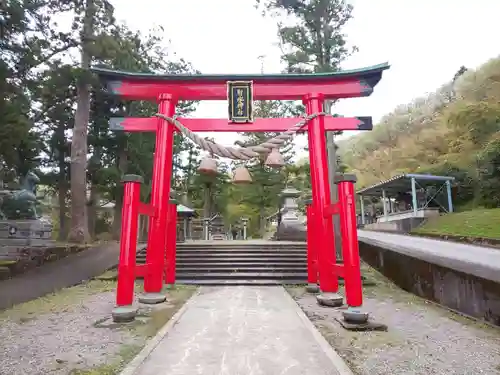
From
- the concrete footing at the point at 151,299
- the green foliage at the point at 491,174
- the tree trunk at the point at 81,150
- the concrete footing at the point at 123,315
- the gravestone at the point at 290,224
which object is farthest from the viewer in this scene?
the green foliage at the point at 491,174

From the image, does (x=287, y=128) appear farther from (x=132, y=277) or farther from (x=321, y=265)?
(x=132, y=277)

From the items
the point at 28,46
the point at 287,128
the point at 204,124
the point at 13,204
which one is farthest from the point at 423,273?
the point at 28,46

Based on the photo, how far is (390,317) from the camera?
17.7 feet

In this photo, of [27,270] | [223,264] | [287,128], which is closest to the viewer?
[287,128]

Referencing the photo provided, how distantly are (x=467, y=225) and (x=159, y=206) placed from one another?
12586 mm

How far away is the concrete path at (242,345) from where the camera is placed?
10.7ft

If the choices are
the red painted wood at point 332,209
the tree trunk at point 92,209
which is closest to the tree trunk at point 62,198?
the tree trunk at point 92,209

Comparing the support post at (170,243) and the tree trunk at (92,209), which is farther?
the tree trunk at (92,209)

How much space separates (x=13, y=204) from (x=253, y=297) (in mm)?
9186

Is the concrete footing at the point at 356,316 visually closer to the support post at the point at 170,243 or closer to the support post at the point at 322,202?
the support post at the point at 322,202

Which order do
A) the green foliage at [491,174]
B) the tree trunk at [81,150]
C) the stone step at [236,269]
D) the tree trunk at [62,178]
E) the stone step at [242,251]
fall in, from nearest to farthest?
the stone step at [236,269], the stone step at [242,251], the tree trunk at [81,150], the green foliage at [491,174], the tree trunk at [62,178]

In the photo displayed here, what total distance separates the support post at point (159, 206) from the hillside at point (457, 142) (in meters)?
16.8

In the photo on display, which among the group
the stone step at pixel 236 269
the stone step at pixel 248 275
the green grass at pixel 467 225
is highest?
the green grass at pixel 467 225

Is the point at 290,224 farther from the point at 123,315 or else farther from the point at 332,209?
the point at 123,315
